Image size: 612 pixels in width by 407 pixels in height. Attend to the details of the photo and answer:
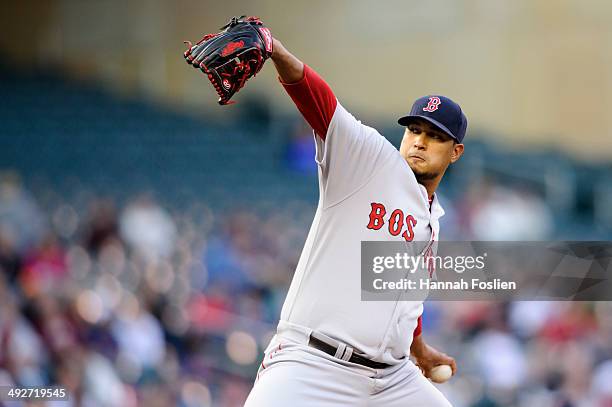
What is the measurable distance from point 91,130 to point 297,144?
96.0 inches

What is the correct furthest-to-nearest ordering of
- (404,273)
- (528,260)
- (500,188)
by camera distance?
(500,188), (528,260), (404,273)

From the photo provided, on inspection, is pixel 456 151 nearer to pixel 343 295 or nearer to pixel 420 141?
pixel 420 141

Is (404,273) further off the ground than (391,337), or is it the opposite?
(404,273)

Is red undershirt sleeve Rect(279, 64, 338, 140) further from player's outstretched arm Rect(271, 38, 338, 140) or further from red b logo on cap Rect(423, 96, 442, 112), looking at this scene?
red b logo on cap Rect(423, 96, 442, 112)

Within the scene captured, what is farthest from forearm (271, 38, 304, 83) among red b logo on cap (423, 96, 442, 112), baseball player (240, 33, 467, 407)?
red b logo on cap (423, 96, 442, 112)

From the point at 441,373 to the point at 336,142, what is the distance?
1133mm

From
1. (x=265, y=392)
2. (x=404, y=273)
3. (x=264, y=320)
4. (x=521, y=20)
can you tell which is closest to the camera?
(x=265, y=392)

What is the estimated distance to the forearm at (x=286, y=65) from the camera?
277cm

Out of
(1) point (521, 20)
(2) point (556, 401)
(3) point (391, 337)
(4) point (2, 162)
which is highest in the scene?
(1) point (521, 20)

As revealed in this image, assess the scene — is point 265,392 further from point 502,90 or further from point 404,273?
point 502,90

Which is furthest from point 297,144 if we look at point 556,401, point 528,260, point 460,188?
point 556,401

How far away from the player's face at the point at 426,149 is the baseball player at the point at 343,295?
8 centimetres

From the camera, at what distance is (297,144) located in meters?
12.2

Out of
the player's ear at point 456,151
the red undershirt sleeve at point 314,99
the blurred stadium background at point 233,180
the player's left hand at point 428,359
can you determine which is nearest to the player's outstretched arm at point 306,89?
the red undershirt sleeve at point 314,99
